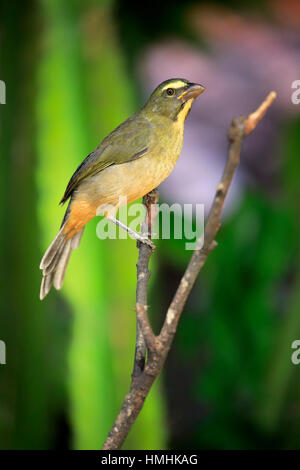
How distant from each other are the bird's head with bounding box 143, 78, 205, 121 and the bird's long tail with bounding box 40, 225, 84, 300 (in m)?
0.16

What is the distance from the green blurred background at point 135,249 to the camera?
4.12ft

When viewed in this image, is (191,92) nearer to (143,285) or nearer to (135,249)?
(143,285)

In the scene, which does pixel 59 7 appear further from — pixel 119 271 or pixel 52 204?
pixel 119 271

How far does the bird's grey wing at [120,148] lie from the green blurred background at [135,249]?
500 mm

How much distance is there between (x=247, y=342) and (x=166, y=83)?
4.70 feet

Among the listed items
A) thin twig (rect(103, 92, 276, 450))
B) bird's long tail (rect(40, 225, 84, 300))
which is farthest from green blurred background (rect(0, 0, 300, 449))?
thin twig (rect(103, 92, 276, 450))

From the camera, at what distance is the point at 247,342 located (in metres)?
1.94

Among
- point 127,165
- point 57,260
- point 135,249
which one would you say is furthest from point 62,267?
point 135,249

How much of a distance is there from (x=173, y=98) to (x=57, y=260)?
20cm

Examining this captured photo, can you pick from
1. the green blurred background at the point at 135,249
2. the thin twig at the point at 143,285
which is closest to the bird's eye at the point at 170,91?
the thin twig at the point at 143,285

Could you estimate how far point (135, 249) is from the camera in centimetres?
124

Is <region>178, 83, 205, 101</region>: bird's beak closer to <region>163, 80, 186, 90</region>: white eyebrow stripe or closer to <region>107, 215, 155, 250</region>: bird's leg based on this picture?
<region>163, 80, 186, 90</region>: white eyebrow stripe

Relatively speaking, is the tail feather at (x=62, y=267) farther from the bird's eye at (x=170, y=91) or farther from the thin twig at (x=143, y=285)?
the bird's eye at (x=170, y=91)

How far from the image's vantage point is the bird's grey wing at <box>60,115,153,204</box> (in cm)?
62
